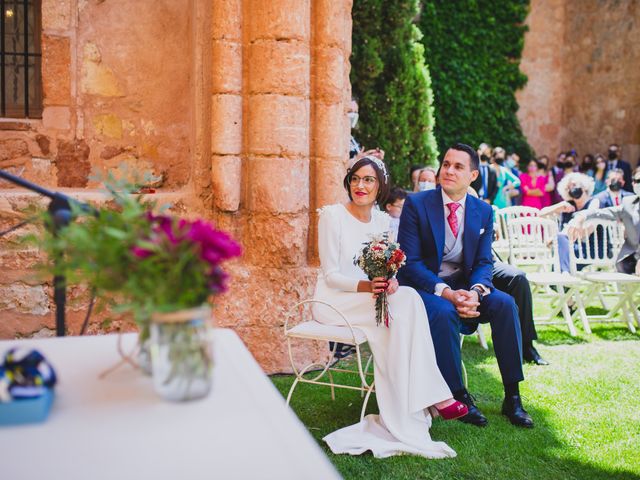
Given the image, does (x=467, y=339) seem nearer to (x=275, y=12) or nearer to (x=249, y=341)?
(x=249, y=341)

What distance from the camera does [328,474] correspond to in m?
1.26

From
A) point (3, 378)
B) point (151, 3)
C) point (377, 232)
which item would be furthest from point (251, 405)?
point (151, 3)

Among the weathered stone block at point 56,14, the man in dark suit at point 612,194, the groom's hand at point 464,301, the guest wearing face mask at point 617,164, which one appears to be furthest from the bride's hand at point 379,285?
the guest wearing face mask at point 617,164

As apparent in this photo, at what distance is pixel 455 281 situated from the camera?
4887 millimetres

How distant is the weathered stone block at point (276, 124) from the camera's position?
16.9ft

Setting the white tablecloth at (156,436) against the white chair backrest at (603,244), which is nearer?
the white tablecloth at (156,436)

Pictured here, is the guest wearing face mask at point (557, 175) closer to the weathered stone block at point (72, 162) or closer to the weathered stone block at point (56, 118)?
the weathered stone block at point (72, 162)

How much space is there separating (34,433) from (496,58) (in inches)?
667

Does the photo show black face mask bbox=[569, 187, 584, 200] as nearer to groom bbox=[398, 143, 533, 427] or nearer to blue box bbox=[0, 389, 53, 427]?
groom bbox=[398, 143, 533, 427]

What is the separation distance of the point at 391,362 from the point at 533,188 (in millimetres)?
9491

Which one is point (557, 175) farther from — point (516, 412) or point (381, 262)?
point (381, 262)

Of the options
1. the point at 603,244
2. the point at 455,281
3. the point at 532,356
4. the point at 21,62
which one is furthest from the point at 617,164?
the point at 21,62

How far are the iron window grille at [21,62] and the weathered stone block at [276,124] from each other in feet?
5.56

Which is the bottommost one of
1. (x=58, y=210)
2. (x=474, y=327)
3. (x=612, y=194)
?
(x=474, y=327)
